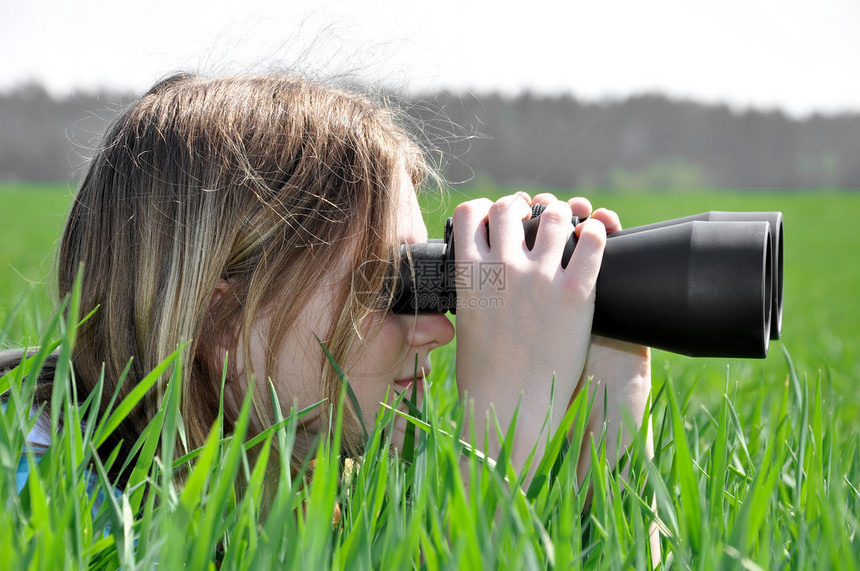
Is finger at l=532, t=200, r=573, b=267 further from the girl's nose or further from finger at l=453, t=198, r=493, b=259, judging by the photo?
the girl's nose

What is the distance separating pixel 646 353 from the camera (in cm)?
105

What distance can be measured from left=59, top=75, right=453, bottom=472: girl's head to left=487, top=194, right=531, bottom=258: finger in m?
0.13

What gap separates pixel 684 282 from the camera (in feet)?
2.42

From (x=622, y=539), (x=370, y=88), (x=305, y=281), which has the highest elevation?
(x=370, y=88)

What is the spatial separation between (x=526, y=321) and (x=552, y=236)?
0.32 feet

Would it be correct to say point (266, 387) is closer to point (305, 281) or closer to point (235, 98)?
point (305, 281)

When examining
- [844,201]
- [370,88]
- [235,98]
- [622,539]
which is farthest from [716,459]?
[844,201]

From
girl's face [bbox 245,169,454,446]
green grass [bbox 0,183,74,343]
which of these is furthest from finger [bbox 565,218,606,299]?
green grass [bbox 0,183,74,343]

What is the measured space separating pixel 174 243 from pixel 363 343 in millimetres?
256

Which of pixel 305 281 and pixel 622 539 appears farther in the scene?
pixel 305 281

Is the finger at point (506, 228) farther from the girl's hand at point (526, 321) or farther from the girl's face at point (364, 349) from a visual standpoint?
the girl's face at point (364, 349)

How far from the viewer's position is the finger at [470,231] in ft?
2.78

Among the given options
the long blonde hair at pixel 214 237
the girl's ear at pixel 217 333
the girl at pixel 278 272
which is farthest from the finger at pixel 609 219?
the girl's ear at pixel 217 333

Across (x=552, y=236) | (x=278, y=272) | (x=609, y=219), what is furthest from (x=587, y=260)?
(x=278, y=272)
